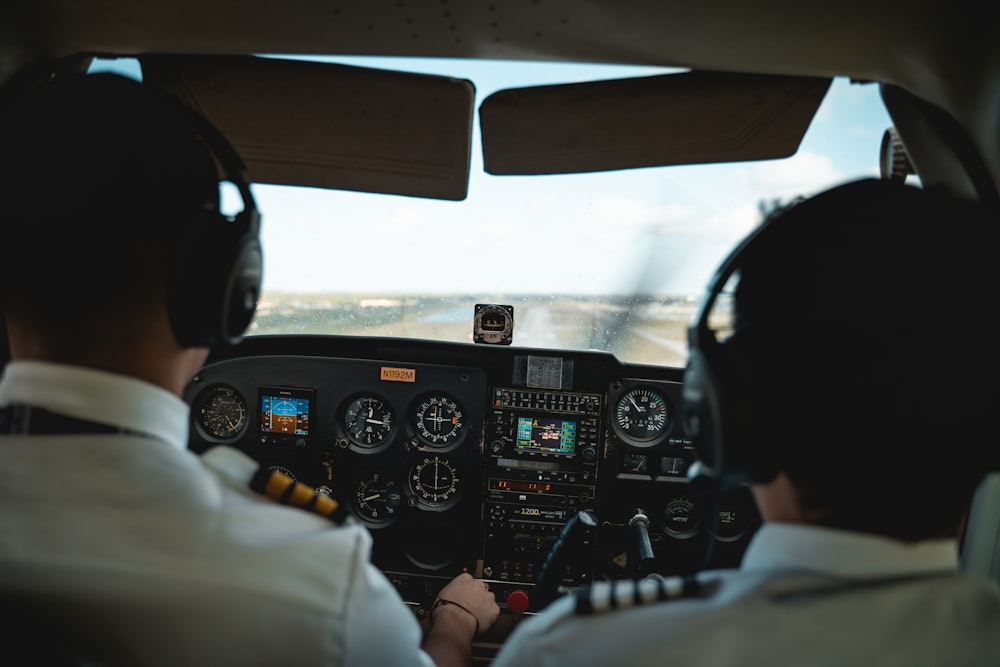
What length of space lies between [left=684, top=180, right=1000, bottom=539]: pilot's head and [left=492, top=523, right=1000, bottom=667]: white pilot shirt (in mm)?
48

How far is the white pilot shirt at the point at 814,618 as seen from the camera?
0.68 metres

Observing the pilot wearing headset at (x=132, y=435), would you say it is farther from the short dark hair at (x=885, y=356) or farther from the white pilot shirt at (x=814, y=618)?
the short dark hair at (x=885, y=356)

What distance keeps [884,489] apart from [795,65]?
88 centimetres

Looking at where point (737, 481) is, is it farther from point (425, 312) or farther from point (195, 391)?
point (195, 391)

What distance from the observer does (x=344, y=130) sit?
1.63 m

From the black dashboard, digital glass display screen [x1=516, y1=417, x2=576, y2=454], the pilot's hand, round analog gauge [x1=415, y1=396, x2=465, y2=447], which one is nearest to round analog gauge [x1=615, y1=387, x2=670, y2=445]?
the black dashboard

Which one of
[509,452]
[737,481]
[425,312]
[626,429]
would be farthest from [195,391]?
[737,481]

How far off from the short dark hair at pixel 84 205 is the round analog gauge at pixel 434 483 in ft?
6.37

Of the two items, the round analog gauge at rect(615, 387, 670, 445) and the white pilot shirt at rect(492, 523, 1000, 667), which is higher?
the round analog gauge at rect(615, 387, 670, 445)

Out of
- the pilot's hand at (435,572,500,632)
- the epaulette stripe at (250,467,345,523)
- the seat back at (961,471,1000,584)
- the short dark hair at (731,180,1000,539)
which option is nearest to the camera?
the short dark hair at (731,180,1000,539)

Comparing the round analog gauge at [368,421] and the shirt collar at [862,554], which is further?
the round analog gauge at [368,421]

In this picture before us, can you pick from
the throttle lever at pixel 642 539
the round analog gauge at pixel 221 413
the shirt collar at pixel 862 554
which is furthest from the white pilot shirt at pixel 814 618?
the round analog gauge at pixel 221 413

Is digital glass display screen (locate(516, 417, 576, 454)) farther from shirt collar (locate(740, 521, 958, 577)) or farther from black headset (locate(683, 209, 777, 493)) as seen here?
shirt collar (locate(740, 521, 958, 577))

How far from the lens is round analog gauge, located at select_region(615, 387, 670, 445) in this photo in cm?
261
